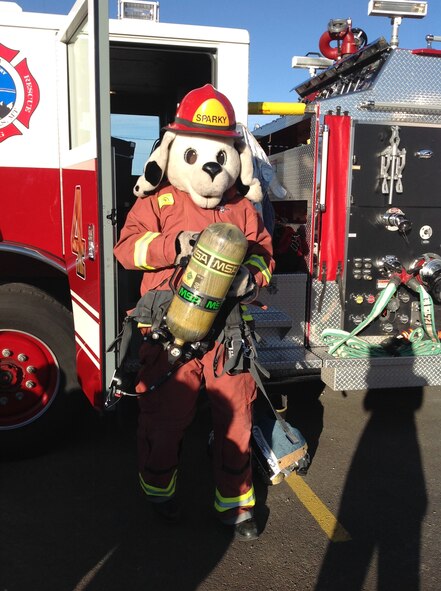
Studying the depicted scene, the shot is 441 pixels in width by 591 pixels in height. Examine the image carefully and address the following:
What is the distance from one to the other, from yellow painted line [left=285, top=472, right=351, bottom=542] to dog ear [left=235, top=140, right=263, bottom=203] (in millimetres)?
1621

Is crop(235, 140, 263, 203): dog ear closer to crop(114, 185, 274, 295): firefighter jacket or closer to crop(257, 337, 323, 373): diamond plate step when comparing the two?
crop(114, 185, 274, 295): firefighter jacket

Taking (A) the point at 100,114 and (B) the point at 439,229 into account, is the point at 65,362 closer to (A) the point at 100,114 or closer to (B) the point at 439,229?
(A) the point at 100,114

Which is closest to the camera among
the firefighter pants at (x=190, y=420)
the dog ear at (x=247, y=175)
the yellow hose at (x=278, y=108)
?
the firefighter pants at (x=190, y=420)

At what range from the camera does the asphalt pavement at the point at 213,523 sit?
8.18ft

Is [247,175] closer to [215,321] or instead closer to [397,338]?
[215,321]

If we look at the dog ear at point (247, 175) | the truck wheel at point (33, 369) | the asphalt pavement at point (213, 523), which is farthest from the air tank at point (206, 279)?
the truck wheel at point (33, 369)

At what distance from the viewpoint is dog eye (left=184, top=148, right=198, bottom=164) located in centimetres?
271

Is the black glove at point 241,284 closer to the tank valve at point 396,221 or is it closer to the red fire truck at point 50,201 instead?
the red fire truck at point 50,201

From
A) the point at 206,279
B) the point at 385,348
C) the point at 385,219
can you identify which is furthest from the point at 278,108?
the point at 206,279

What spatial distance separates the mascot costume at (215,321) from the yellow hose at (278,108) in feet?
4.90

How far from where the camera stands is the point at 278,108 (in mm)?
4188

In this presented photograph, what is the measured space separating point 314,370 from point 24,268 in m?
1.96

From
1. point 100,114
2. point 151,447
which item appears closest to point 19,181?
point 100,114

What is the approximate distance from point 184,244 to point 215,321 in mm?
430
